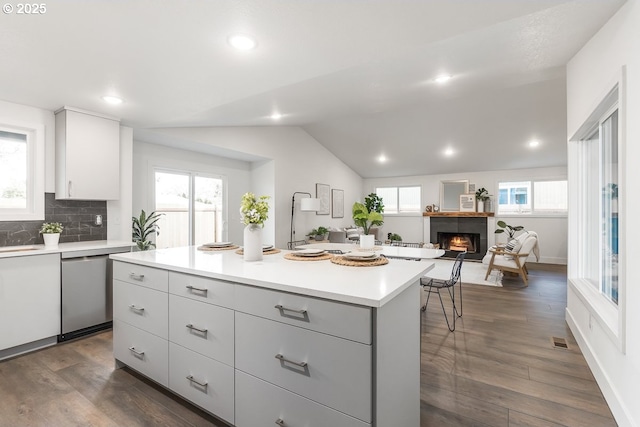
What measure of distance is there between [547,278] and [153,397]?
6.40 m

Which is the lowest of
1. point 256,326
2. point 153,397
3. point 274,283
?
point 153,397

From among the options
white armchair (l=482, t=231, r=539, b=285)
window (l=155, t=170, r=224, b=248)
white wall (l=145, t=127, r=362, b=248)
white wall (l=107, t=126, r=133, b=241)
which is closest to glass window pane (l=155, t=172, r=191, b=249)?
window (l=155, t=170, r=224, b=248)

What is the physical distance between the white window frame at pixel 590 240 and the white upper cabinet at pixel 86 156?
180 inches

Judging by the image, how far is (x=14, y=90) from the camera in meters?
2.77

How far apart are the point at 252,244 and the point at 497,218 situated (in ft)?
25.1

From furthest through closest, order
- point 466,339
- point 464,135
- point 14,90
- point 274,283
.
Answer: point 464,135, point 466,339, point 14,90, point 274,283

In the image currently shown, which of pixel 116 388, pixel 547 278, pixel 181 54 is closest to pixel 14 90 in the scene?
pixel 181 54

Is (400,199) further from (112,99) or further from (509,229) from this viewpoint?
(112,99)

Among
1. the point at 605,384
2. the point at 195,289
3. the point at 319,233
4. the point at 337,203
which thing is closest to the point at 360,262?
the point at 195,289

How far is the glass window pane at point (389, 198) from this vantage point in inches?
375

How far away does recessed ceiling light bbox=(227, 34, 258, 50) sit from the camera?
201cm

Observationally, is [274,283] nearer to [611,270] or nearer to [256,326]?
[256,326]

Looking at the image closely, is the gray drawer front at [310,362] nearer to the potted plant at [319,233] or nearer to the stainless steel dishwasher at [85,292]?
the stainless steel dishwasher at [85,292]

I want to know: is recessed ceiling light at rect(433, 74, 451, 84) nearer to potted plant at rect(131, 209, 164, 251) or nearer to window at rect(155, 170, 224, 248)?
potted plant at rect(131, 209, 164, 251)
